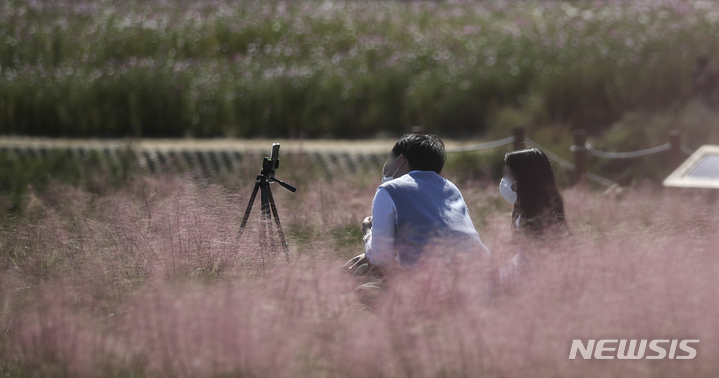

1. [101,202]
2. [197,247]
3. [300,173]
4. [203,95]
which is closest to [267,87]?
[203,95]

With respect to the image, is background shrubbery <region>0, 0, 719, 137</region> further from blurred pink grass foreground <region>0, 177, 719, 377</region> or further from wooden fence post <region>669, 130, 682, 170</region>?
blurred pink grass foreground <region>0, 177, 719, 377</region>

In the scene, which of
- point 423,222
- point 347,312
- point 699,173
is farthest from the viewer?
point 699,173

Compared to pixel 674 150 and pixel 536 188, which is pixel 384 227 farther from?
pixel 674 150

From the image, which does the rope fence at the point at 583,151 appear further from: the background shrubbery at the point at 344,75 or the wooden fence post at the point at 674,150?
the background shrubbery at the point at 344,75

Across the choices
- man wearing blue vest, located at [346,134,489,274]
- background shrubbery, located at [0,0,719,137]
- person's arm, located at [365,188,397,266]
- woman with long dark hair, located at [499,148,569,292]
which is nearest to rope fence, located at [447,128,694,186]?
background shrubbery, located at [0,0,719,137]

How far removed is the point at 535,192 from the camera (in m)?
A: 3.38

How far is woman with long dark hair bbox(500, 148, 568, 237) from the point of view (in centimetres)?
333

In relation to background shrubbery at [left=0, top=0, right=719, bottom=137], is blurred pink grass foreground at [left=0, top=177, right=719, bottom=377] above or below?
below

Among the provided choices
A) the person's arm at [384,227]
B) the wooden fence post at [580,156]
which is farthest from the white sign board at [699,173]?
the person's arm at [384,227]

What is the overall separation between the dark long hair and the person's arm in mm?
628

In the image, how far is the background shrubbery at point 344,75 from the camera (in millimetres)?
10531

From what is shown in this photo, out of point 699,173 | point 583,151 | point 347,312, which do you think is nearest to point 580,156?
point 583,151

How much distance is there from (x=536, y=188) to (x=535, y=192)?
0.02 metres

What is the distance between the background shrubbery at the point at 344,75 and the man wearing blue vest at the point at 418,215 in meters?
6.36
